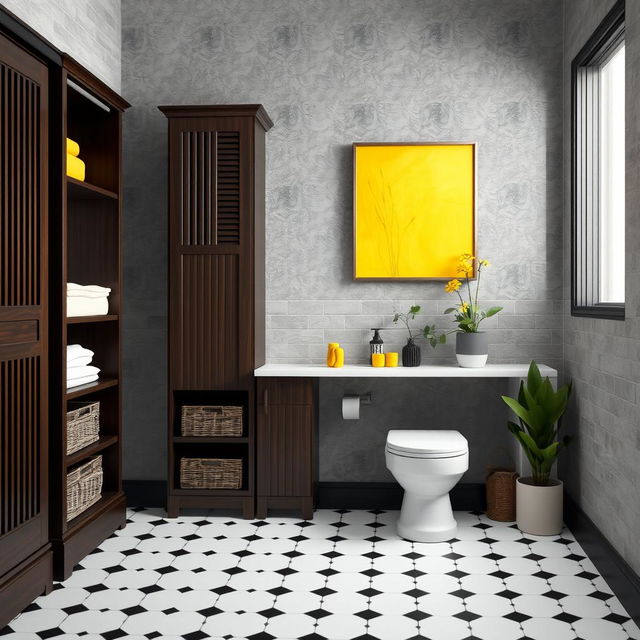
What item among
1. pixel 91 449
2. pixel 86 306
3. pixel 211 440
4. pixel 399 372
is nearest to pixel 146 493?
pixel 211 440

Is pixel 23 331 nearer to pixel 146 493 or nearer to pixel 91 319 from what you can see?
pixel 91 319

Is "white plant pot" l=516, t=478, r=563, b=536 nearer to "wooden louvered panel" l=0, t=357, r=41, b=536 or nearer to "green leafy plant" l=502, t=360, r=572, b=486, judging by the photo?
"green leafy plant" l=502, t=360, r=572, b=486

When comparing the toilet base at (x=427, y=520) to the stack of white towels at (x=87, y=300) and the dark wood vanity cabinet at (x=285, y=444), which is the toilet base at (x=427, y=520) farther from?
the stack of white towels at (x=87, y=300)

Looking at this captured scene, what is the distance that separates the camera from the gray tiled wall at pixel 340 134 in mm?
3961

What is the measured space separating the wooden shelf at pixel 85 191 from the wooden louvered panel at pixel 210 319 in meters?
0.53

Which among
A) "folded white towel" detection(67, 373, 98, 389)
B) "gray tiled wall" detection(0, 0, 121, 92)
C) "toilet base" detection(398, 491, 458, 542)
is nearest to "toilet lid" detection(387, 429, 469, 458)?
"toilet base" detection(398, 491, 458, 542)

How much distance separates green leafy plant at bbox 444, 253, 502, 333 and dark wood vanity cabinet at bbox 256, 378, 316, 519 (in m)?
0.89

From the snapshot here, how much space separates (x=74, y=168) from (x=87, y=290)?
21.6 inches

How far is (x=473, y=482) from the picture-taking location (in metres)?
4.01

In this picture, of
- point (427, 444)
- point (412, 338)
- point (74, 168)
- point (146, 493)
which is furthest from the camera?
point (146, 493)

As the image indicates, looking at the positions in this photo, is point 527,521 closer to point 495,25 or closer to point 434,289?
point 434,289

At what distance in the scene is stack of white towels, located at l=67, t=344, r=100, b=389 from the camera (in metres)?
3.12

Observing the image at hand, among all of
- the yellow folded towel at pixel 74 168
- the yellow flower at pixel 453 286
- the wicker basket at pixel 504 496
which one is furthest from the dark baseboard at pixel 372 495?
the yellow folded towel at pixel 74 168

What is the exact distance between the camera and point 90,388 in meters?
3.23
